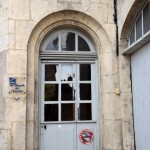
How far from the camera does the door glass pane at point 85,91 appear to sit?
7.02 meters

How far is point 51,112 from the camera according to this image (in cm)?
687

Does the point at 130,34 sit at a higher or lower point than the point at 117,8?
lower

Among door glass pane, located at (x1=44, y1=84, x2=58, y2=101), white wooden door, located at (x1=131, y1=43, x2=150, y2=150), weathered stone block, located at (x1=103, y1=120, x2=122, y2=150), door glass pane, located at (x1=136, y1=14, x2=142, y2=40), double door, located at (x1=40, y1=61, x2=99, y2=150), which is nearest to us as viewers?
white wooden door, located at (x1=131, y1=43, x2=150, y2=150)

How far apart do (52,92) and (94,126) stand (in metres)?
1.26

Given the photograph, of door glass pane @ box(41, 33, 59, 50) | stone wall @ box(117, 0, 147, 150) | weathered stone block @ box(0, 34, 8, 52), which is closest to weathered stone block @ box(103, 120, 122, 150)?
stone wall @ box(117, 0, 147, 150)

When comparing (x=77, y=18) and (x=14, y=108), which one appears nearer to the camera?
(x=14, y=108)

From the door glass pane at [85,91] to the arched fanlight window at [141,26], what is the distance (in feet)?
4.67

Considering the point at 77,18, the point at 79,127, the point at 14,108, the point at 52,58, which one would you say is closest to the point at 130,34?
the point at 77,18

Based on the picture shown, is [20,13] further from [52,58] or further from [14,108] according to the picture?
[14,108]

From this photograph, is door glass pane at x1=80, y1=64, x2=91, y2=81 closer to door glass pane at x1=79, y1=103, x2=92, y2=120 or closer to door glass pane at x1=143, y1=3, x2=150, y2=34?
door glass pane at x1=79, y1=103, x2=92, y2=120

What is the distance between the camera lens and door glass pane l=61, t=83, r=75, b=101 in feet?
22.8

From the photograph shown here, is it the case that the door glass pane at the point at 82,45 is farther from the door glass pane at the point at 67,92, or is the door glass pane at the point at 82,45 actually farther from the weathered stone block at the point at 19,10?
the weathered stone block at the point at 19,10

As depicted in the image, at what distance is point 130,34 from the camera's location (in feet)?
21.8

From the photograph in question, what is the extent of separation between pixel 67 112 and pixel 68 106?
5.5 inches
